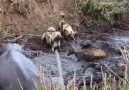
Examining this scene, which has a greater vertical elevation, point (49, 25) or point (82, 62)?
point (49, 25)

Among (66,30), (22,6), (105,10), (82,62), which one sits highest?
(22,6)

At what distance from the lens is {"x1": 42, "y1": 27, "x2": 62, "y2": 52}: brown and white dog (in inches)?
386

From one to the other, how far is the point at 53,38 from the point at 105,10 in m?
2.72

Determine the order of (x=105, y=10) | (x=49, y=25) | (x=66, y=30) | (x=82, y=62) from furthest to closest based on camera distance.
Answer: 1. (x=105, y=10)
2. (x=49, y=25)
3. (x=66, y=30)
4. (x=82, y=62)

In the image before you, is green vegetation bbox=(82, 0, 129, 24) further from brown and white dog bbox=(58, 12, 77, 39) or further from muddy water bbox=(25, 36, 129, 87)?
brown and white dog bbox=(58, 12, 77, 39)

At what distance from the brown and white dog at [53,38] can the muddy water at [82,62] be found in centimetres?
20

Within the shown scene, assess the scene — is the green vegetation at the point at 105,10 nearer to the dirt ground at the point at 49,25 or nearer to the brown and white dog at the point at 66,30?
the dirt ground at the point at 49,25

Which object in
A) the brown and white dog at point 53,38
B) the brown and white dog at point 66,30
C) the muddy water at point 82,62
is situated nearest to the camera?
the muddy water at point 82,62

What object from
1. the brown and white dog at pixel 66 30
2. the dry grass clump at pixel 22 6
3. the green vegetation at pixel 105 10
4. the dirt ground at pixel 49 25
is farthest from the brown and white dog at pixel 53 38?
the green vegetation at pixel 105 10

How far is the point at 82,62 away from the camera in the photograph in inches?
354

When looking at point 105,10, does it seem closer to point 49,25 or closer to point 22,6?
point 49,25

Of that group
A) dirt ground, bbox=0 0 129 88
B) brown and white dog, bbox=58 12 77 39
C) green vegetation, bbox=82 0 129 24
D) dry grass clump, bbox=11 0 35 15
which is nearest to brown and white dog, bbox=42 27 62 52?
dirt ground, bbox=0 0 129 88

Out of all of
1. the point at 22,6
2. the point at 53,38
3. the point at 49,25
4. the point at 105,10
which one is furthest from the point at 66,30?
the point at 105,10

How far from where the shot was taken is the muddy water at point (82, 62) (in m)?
8.02
